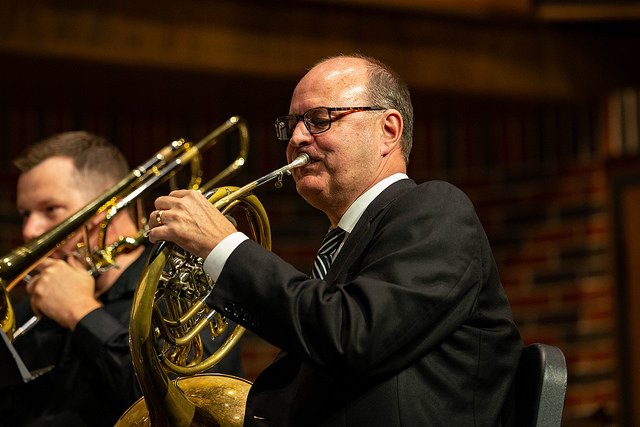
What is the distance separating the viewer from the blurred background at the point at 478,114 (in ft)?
15.0

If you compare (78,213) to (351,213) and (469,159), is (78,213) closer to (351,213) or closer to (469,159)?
(351,213)

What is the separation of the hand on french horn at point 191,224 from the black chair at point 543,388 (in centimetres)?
70

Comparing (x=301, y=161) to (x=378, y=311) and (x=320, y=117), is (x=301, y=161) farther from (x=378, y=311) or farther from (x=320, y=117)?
(x=378, y=311)

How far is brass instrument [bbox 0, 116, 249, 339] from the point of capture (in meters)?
2.79

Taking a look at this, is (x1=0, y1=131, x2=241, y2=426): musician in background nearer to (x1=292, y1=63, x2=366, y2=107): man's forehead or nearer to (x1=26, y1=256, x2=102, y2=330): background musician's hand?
(x1=26, y1=256, x2=102, y2=330): background musician's hand

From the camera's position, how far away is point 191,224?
1997 millimetres

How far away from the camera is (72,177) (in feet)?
10.7

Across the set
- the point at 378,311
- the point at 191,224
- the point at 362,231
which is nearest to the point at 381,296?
the point at 378,311

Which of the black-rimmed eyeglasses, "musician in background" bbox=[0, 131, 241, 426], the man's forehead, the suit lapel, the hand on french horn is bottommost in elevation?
"musician in background" bbox=[0, 131, 241, 426]

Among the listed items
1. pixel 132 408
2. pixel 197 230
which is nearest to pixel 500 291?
pixel 197 230

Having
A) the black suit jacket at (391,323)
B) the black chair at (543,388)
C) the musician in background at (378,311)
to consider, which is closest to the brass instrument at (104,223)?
the musician in background at (378,311)

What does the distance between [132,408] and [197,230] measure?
545 mm

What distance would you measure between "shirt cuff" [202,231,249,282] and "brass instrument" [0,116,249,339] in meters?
1.03

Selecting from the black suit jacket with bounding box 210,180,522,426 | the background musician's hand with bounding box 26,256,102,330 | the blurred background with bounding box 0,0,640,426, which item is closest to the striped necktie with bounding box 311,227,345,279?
the black suit jacket with bounding box 210,180,522,426
